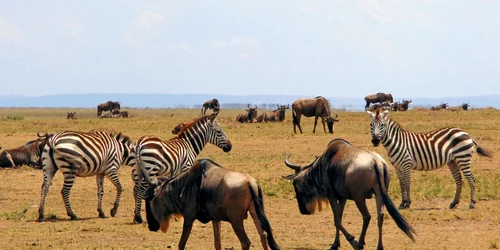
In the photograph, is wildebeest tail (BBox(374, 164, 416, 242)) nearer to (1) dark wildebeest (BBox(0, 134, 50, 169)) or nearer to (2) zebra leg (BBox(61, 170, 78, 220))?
(2) zebra leg (BBox(61, 170, 78, 220))

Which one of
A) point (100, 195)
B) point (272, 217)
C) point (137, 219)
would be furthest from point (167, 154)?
point (272, 217)

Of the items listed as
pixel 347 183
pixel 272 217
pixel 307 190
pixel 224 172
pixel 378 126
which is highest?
pixel 378 126

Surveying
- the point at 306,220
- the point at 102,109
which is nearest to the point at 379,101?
the point at 102,109

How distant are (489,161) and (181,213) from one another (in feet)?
48.3

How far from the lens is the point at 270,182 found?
64.1ft

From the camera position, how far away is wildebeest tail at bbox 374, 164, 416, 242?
36.0 ft

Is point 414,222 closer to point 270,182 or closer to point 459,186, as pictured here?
point 459,186

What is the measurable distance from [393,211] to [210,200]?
242cm

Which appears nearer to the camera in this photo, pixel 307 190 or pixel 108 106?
pixel 307 190

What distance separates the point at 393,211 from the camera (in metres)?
11.0

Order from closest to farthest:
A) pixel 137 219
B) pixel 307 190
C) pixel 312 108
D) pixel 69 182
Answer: pixel 307 190 < pixel 137 219 < pixel 69 182 < pixel 312 108

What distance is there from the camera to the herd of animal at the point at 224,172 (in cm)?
1037

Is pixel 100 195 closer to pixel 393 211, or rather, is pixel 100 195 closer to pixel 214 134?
pixel 214 134

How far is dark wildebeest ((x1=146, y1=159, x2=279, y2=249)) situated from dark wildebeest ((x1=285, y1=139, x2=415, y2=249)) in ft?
4.82
